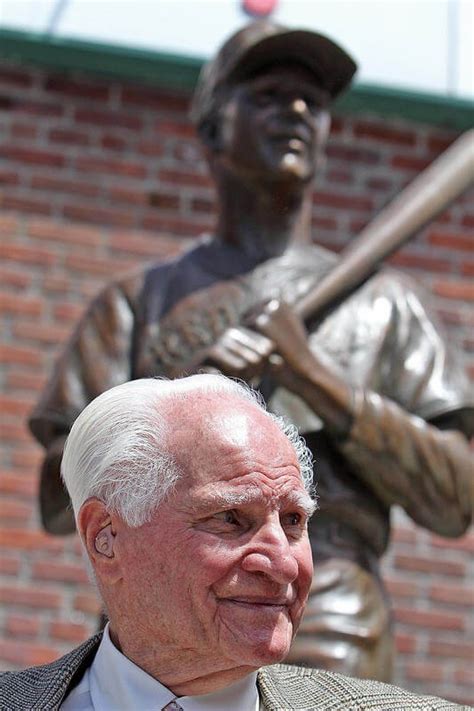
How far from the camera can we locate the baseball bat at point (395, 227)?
355cm

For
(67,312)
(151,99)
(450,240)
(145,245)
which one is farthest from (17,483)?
(450,240)

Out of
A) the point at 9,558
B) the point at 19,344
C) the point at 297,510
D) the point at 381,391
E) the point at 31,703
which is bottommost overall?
the point at 9,558

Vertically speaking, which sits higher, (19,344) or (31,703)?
(31,703)

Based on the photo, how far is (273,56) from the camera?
12.1ft

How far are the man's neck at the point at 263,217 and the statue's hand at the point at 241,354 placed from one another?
409mm

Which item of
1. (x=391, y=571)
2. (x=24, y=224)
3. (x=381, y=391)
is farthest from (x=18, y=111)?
(x=381, y=391)

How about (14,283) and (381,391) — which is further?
(14,283)

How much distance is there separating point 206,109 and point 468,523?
3.35 feet

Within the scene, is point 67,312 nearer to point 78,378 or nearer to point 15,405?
point 15,405

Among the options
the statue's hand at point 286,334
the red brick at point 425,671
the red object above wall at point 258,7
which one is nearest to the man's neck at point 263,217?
the statue's hand at point 286,334

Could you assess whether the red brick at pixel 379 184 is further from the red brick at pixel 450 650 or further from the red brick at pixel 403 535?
the red brick at pixel 450 650

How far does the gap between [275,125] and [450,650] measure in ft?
6.61

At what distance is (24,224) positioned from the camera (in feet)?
17.0

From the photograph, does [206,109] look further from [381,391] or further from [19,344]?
[19,344]
